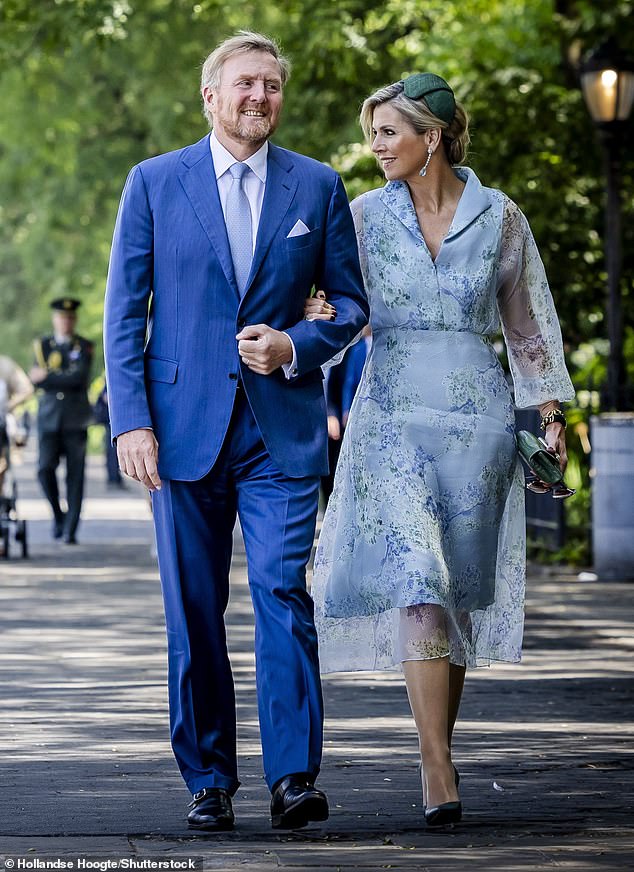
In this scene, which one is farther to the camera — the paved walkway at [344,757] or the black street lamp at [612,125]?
the black street lamp at [612,125]

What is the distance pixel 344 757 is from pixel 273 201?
2020mm

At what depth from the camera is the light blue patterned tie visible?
537 centimetres

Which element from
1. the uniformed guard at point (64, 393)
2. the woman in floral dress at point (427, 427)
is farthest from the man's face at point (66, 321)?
the woman in floral dress at point (427, 427)

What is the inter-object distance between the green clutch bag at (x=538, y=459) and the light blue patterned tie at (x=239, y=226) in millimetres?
971

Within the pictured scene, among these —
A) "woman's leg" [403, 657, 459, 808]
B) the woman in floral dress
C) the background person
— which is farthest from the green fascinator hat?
the background person

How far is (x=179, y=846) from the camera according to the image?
493cm

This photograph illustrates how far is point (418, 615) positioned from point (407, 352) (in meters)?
0.74

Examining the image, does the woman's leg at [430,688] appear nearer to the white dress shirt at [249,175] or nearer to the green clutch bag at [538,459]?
the green clutch bag at [538,459]

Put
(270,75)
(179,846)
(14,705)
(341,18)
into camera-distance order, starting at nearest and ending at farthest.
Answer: (179,846) → (270,75) → (14,705) → (341,18)

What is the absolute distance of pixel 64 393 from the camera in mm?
17844

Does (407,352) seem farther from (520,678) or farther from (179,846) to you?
(520,678)

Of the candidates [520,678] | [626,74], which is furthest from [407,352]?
[626,74]

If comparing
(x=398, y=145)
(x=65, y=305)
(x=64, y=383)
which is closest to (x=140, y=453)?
(x=398, y=145)

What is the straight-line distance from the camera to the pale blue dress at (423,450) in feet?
18.2
